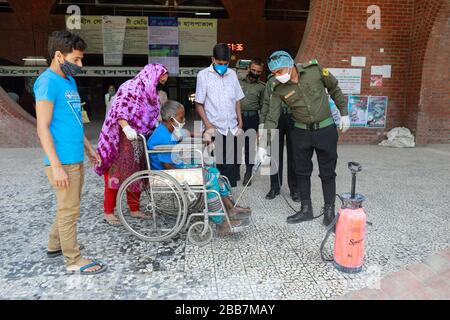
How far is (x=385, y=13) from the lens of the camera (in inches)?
272

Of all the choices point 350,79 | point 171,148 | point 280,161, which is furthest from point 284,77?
point 350,79

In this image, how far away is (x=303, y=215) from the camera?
353cm

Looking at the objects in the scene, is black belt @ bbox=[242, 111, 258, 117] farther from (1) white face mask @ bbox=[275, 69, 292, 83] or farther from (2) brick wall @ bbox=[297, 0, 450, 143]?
(2) brick wall @ bbox=[297, 0, 450, 143]

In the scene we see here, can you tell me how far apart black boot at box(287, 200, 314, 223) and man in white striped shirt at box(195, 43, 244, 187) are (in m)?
1.10

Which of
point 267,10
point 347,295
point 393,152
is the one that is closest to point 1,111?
point 347,295

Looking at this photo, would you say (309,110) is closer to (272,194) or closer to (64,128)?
(272,194)

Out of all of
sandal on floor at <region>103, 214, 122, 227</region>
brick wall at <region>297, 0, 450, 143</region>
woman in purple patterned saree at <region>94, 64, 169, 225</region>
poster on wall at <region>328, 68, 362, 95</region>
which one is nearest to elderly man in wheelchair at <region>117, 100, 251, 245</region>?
woman in purple patterned saree at <region>94, 64, 169, 225</region>

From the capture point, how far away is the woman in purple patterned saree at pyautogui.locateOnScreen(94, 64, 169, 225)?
3052mm

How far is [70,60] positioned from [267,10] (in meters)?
12.5

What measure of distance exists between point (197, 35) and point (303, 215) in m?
10.6

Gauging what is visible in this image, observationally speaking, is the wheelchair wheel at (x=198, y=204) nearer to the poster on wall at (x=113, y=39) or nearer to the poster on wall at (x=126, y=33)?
the poster on wall at (x=126, y=33)

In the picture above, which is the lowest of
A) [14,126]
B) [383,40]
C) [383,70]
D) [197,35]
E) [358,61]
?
[14,126]

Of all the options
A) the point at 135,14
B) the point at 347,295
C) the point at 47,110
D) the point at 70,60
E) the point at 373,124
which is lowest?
the point at 347,295

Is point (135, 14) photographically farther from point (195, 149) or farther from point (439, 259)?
point (439, 259)
